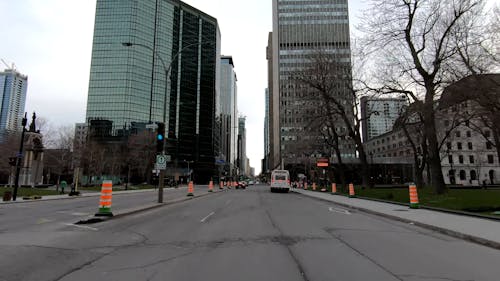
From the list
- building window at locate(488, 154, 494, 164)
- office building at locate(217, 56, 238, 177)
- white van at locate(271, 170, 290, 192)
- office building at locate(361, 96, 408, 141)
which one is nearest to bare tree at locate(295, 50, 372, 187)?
office building at locate(361, 96, 408, 141)

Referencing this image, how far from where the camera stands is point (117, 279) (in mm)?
5055

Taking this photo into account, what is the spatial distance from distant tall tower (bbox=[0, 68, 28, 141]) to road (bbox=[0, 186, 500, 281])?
5673 centimetres

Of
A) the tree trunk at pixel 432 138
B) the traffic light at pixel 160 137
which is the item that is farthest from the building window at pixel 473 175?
the traffic light at pixel 160 137

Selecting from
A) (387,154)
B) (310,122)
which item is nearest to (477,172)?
(387,154)

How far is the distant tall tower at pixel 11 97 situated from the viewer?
2149 inches

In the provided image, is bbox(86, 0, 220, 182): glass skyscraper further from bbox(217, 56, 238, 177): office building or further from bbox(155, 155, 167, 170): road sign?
bbox(155, 155, 167, 170): road sign

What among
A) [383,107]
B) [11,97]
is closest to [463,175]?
[383,107]

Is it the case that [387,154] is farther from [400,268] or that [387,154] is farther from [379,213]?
[400,268]

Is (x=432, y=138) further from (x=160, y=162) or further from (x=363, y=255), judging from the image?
(x=363, y=255)

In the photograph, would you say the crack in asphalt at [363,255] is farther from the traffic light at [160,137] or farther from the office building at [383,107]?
the office building at [383,107]

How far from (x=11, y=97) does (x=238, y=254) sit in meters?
64.2

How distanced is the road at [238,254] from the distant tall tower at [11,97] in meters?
56.7

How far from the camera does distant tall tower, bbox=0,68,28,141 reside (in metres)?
54.6

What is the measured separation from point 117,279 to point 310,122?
31.6m
